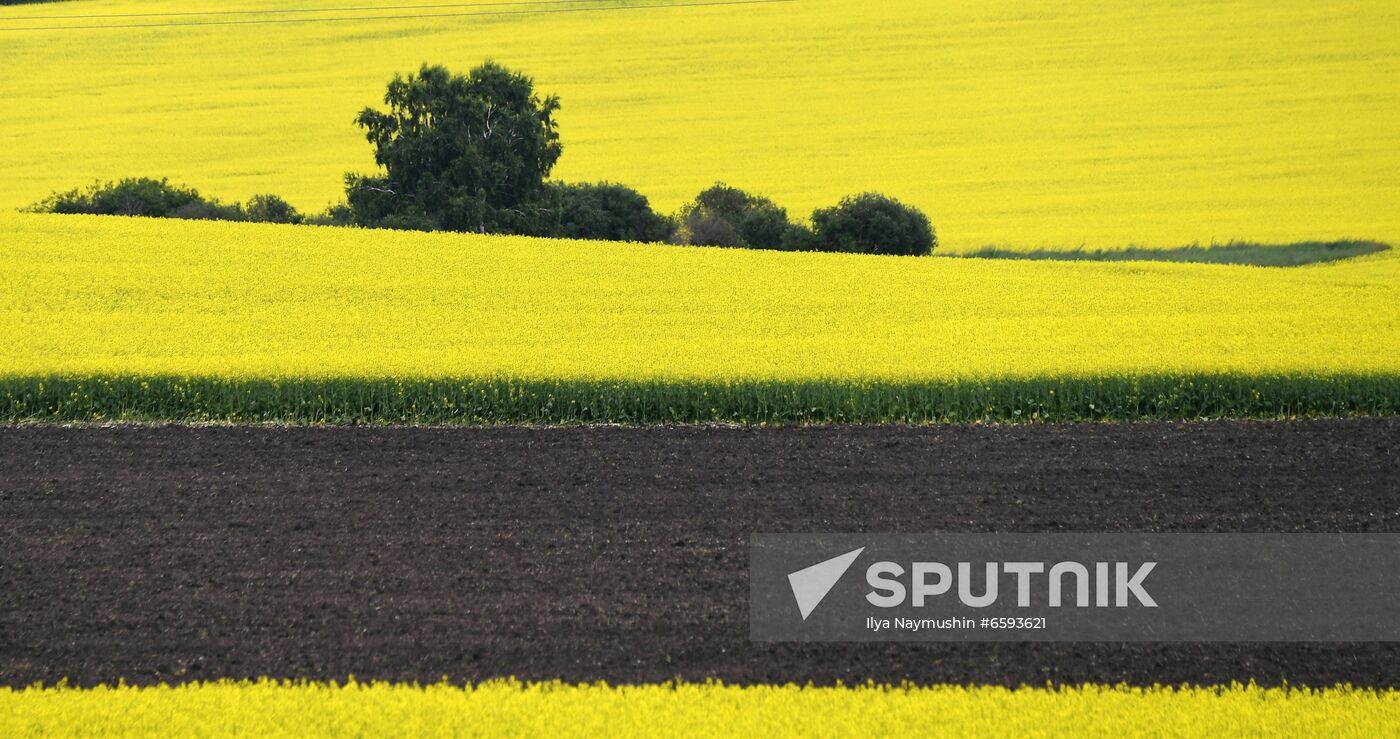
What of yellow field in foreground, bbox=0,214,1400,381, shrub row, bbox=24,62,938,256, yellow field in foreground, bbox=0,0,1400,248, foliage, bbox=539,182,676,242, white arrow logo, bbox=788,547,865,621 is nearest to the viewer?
white arrow logo, bbox=788,547,865,621

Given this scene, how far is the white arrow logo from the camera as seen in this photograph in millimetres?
9885

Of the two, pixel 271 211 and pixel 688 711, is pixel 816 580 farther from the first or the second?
pixel 271 211

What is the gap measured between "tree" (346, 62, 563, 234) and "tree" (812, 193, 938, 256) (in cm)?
702

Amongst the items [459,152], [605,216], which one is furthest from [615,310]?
[459,152]

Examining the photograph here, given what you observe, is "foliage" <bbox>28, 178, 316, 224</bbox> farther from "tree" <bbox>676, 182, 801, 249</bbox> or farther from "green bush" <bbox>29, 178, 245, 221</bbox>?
"tree" <bbox>676, 182, 801, 249</bbox>

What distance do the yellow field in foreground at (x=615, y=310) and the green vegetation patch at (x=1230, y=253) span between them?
371cm

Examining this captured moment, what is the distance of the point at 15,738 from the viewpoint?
7648 millimetres

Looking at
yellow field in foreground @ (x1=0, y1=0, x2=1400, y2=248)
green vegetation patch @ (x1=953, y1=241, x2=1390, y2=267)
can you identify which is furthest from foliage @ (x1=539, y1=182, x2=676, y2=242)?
green vegetation patch @ (x1=953, y1=241, x2=1390, y2=267)

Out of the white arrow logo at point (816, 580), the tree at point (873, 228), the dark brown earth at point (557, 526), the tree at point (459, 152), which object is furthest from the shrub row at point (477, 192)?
the white arrow logo at point (816, 580)

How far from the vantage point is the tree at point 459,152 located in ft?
115

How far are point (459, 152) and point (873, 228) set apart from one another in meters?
9.81

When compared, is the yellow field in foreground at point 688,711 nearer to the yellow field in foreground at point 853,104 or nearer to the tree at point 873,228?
the tree at point 873,228

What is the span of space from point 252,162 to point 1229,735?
42.2 metres

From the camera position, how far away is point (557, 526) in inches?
469
